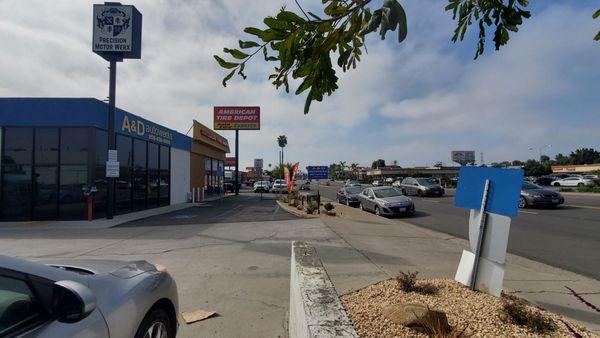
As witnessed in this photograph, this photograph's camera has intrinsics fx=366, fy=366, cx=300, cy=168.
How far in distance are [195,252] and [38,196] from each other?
1177 cm

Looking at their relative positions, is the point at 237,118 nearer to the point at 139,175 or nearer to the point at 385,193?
the point at 139,175

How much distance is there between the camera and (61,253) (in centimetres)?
912

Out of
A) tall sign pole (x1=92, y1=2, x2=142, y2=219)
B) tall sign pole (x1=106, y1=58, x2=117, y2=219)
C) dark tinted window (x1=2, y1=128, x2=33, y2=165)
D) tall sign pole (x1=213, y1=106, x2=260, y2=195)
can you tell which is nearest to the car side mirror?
tall sign pole (x1=106, y1=58, x2=117, y2=219)

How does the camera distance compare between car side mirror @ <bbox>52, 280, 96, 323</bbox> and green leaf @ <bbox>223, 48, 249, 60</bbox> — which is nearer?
green leaf @ <bbox>223, 48, 249, 60</bbox>

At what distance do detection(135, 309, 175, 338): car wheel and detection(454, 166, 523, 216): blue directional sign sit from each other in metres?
3.65

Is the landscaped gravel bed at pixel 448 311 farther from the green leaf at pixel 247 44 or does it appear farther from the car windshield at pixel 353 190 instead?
the car windshield at pixel 353 190

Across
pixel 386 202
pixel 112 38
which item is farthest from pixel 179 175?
pixel 386 202

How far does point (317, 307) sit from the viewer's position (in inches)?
110

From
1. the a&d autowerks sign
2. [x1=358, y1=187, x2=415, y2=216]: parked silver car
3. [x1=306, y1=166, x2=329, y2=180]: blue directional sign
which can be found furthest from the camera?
[x1=306, y1=166, x2=329, y2=180]: blue directional sign

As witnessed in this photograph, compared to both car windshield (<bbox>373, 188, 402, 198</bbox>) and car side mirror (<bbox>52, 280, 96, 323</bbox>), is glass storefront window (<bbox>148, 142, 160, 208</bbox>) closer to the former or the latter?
car windshield (<bbox>373, 188, 402, 198</bbox>)

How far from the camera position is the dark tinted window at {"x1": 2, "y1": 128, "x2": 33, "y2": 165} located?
16203 millimetres

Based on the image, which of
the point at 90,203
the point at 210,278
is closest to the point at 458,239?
the point at 210,278

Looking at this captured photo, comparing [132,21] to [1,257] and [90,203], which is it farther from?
[1,257]

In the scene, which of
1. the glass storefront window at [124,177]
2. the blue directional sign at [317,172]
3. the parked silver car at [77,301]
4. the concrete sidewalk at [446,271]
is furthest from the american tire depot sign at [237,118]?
the parked silver car at [77,301]
